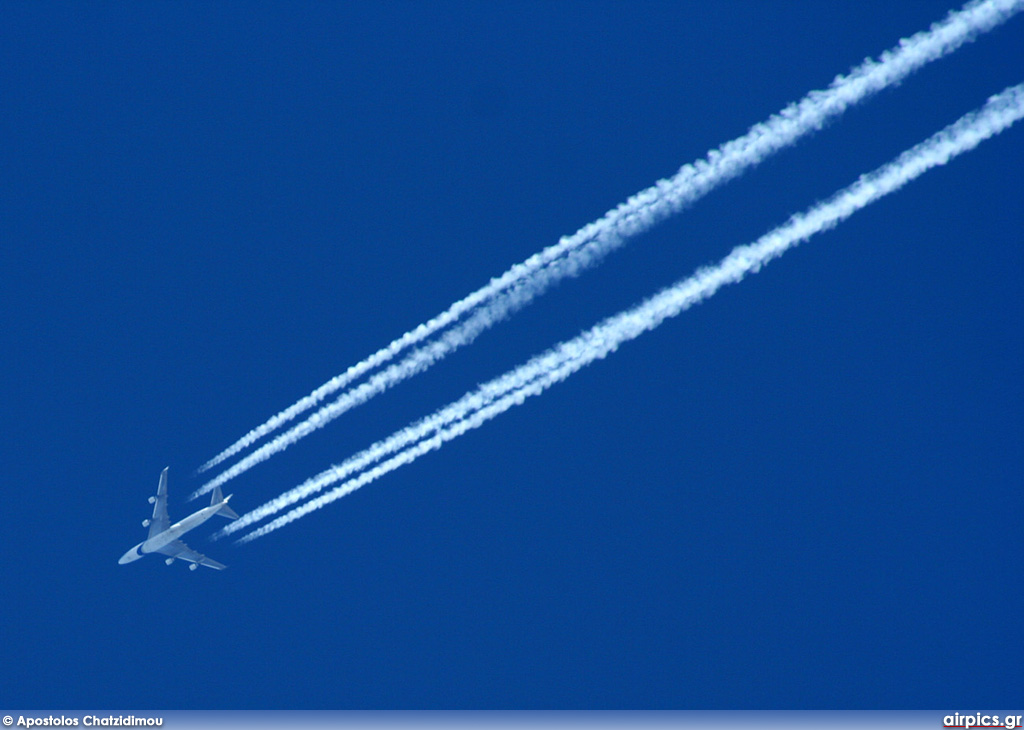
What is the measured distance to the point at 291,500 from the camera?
30.7 metres

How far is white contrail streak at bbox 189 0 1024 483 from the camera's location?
2330 cm

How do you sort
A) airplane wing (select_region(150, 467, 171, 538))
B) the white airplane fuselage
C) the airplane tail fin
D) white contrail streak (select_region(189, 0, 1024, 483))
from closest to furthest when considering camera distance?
white contrail streak (select_region(189, 0, 1024, 483))
the white airplane fuselage
the airplane tail fin
airplane wing (select_region(150, 467, 171, 538))

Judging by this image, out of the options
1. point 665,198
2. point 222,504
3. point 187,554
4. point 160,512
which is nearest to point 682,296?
point 665,198

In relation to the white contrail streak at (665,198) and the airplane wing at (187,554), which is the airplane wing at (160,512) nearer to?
the airplane wing at (187,554)

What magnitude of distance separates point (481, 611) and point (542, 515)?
390 cm

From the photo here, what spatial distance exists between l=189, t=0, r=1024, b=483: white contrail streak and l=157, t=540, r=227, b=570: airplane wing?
772cm

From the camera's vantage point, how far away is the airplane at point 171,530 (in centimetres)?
3177

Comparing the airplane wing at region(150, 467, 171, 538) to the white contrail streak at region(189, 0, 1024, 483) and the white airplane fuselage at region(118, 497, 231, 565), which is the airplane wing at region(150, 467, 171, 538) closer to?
the white airplane fuselage at region(118, 497, 231, 565)

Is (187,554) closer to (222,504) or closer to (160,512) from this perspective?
(160,512)

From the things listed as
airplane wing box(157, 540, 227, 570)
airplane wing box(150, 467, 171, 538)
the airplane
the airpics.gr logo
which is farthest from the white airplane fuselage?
the airpics.gr logo

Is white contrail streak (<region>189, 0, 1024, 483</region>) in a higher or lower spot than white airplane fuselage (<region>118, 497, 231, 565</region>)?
higher

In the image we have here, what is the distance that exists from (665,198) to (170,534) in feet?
60.7

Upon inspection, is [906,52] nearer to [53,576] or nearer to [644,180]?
[644,180]

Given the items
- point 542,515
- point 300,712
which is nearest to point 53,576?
point 300,712
